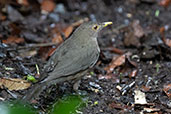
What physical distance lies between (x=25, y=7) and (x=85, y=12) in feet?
4.69

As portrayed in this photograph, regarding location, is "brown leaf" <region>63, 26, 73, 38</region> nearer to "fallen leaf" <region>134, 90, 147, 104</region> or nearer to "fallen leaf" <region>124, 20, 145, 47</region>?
"fallen leaf" <region>124, 20, 145, 47</region>

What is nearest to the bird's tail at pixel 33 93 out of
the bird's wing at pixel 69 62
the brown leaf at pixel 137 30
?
the bird's wing at pixel 69 62

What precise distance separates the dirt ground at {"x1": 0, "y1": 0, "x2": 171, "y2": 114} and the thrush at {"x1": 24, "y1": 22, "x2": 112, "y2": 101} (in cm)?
37

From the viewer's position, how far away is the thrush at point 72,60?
4250 mm

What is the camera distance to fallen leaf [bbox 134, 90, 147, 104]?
462cm

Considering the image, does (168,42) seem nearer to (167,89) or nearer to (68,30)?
(167,89)

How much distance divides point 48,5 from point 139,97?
399 centimetres

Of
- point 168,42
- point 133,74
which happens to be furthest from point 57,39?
point 168,42

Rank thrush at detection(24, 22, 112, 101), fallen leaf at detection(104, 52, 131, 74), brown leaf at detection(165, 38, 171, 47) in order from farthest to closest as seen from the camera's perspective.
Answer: brown leaf at detection(165, 38, 171, 47)
fallen leaf at detection(104, 52, 131, 74)
thrush at detection(24, 22, 112, 101)

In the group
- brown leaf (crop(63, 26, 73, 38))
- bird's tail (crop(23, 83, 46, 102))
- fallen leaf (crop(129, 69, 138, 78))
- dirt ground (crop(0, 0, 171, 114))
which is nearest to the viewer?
bird's tail (crop(23, 83, 46, 102))

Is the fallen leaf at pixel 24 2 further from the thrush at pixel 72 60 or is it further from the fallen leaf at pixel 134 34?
the thrush at pixel 72 60

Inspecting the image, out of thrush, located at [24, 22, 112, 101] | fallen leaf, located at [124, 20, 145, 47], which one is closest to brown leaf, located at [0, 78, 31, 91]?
thrush, located at [24, 22, 112, 101]

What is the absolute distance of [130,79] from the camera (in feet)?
17.7

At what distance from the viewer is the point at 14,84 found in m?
4.77
